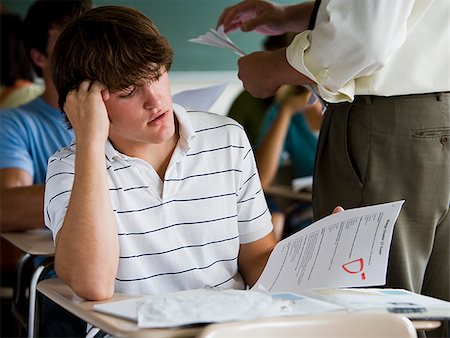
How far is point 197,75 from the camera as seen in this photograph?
5.97 meters

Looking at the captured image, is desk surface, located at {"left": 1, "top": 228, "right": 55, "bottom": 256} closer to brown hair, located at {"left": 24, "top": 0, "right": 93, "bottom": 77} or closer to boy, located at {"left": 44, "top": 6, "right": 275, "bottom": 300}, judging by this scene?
boy, located at {"left": 44, "top": 6, "right": 275, "bottom": 300}

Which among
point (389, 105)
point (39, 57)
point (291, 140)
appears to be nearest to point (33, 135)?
point (39, 57)

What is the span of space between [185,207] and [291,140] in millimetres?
2738

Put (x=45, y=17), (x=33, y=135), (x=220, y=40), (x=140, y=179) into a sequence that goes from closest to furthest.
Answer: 1. (x=140, y=179)
2. (x=220, y=40)
3. (x=33, y=135)
4. (x=45, y=17)

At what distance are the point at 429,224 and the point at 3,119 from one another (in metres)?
1.52

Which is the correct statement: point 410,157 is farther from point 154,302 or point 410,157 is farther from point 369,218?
point 154,302

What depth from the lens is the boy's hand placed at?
177 cm

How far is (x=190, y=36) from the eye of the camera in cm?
568

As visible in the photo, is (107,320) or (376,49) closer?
(107,320)

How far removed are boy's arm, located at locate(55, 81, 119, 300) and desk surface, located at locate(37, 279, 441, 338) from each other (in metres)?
0.03

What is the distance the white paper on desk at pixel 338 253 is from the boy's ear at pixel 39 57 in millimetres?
1565

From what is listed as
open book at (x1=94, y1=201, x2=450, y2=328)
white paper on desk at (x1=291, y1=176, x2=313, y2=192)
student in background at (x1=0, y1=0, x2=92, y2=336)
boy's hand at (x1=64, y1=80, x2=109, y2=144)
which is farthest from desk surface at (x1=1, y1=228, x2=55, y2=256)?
white paper on desk at (x1=291, y1=176, x2=313, y2=192)

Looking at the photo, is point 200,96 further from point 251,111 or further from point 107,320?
point 251,111

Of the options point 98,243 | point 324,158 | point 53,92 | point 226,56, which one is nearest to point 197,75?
point 226,56
